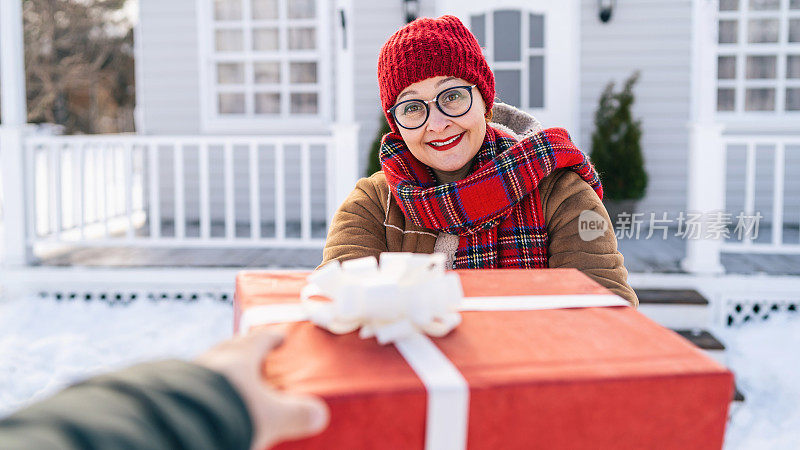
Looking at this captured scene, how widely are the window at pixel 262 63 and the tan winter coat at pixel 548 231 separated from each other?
4.83 m

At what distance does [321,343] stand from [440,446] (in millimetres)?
178

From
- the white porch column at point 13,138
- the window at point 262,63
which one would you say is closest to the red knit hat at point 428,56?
the white porch column at point 13,138

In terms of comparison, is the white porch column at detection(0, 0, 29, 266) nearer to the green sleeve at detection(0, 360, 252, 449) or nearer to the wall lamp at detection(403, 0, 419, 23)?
the wall lamp at detection(403, 0, 419, 23)

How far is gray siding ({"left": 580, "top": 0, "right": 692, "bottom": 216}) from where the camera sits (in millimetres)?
5887

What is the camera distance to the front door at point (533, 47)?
5863 mm

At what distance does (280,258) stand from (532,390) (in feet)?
14.9

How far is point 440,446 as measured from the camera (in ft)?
1.90

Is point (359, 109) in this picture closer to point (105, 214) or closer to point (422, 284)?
point (105, 214)

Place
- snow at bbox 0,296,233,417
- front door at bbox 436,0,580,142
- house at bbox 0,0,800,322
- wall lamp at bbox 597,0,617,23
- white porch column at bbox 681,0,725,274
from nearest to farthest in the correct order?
snow at bbox 0,296,233,417 < white porch column at bbox 681,0,725,274 < house at bbox 0,0,800,322 < wall lamp at bbox 597,0,617,23 < front door at bbox 436,0,580,142

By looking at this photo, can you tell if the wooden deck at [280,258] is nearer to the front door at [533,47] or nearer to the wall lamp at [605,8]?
the front door at [533,47]

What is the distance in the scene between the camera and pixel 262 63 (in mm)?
6445

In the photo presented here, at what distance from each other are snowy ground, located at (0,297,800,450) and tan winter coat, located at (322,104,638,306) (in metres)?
1.85

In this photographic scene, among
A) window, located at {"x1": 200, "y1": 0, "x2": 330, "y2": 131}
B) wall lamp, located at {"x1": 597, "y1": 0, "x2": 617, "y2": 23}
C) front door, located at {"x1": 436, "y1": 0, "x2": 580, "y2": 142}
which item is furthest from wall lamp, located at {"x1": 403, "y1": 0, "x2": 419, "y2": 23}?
wall lamp, located at {"x1": 597, "y1": 0, "x2": 617, "y2": 23}

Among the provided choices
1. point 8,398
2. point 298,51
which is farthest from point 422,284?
point 298,51
